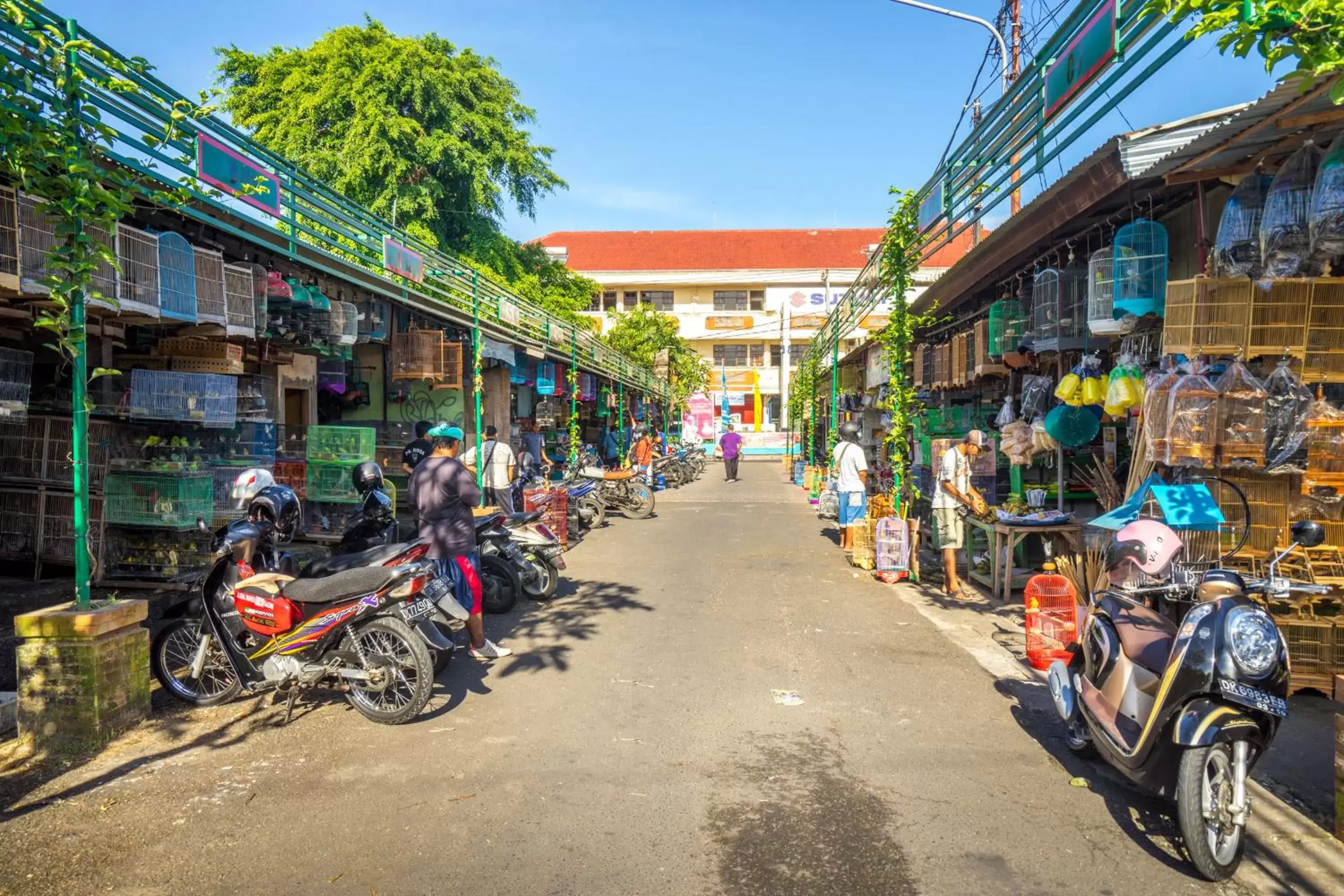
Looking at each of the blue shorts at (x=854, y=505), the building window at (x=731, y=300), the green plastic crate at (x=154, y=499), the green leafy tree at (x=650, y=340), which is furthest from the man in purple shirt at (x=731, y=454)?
the building window at (x=731, y=300)

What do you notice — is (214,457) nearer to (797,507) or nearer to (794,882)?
(794,882)

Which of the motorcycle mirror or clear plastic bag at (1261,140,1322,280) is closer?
the motorcycle mirror

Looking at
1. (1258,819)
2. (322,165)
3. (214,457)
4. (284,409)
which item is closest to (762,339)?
(322,165)

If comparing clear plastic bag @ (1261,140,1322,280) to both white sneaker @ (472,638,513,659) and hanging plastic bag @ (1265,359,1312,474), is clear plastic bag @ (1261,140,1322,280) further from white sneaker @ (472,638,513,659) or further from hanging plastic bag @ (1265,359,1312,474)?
white sneaker @ (472,638,513,659)

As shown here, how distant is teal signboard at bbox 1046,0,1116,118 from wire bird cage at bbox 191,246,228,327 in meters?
6.95

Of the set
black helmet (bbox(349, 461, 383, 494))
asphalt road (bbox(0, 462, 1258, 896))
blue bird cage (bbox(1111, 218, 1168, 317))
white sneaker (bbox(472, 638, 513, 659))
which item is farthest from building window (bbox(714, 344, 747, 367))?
white sneaker (bbox(472, 638, 513, 659))

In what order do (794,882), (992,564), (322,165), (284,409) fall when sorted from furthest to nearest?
(322,165), (284,409), (992,564), (794,882)

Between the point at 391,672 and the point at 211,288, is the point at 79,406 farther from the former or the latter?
the point at 211,288

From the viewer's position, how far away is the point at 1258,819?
399 cm

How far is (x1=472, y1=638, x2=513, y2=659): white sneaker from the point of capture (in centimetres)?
667

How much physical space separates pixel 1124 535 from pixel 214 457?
297 inches

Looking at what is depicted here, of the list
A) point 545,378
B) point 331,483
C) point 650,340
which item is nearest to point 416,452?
point 331,483

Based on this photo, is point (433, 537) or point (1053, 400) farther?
point (1053, 400)

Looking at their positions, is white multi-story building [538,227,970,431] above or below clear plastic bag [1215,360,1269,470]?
above
